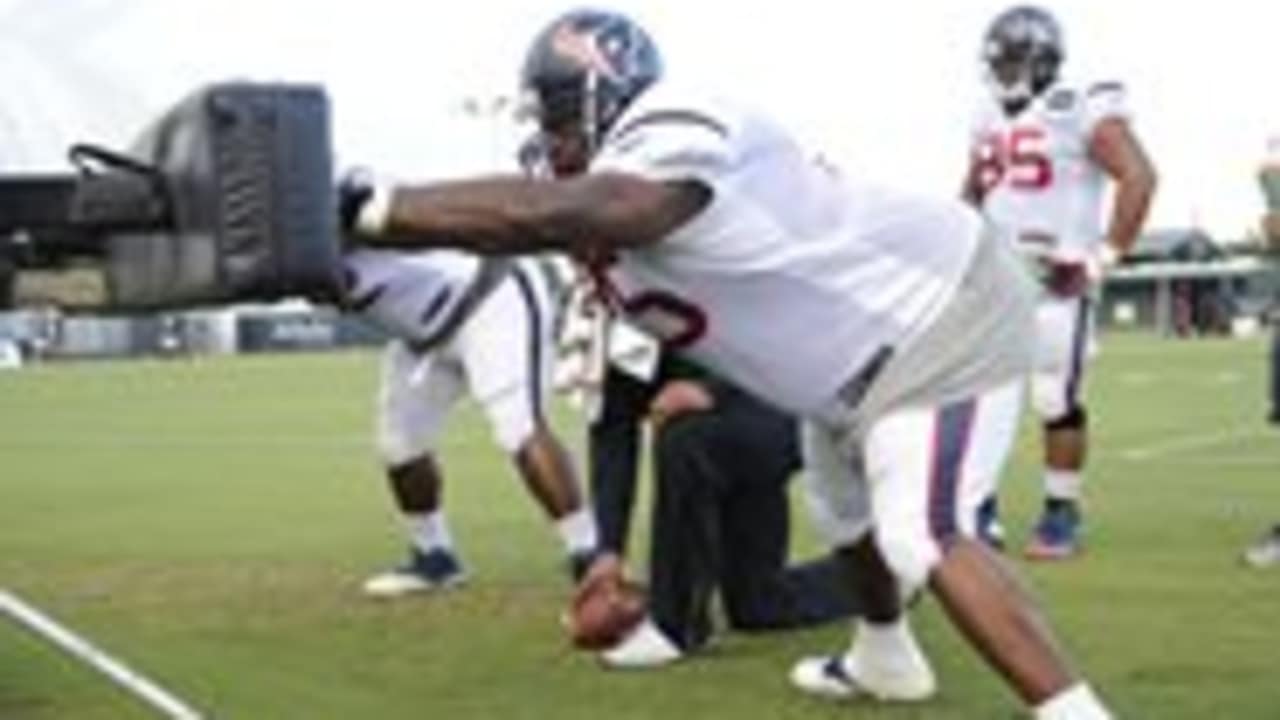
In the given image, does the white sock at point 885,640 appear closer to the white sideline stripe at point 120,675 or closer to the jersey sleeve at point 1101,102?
the white sideline stripe at point 120,675

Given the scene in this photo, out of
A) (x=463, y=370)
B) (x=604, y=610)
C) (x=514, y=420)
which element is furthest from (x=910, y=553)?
(x=463, y=370)

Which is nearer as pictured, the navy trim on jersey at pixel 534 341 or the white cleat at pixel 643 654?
the white cleat at pixel 643 654

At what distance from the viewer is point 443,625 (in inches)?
338

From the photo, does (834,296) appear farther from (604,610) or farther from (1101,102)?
(1101,102)

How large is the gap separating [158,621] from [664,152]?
416 centimetres

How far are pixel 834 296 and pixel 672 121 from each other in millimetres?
708

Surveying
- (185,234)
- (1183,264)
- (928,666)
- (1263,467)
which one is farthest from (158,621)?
(1183,264)

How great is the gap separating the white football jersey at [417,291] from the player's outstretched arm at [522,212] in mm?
3910

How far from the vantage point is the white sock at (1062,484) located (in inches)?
416

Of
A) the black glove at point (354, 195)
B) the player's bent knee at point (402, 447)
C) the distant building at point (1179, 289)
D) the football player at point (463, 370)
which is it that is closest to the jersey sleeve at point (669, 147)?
the black glove at point (354, 195)

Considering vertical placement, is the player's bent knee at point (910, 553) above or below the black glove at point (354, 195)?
below

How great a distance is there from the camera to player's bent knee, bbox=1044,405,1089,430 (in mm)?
10781

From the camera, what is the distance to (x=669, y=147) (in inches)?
204

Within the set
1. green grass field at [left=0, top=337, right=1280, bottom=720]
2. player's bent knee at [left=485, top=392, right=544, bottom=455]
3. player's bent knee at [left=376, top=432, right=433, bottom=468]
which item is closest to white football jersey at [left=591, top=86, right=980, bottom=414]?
green grass field at [left=0, top=337, right=1280, bottom=720]
